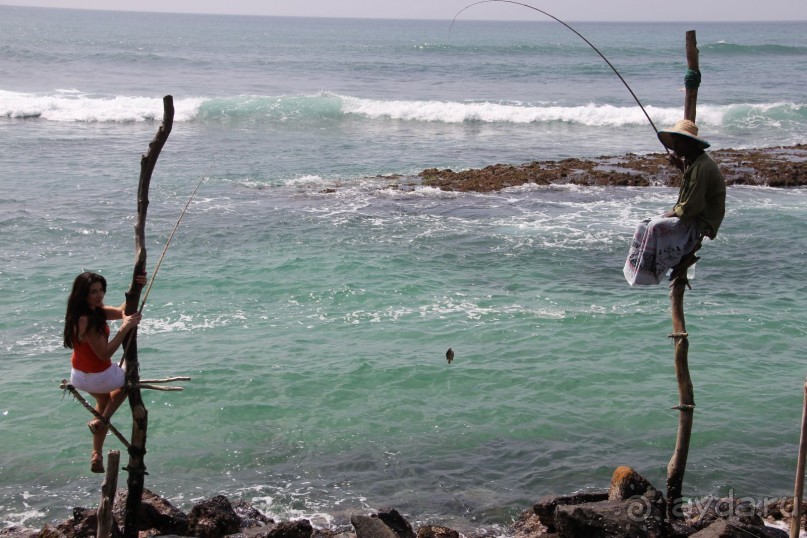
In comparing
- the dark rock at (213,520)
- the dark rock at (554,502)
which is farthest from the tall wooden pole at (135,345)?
the dark rock at (554,502)

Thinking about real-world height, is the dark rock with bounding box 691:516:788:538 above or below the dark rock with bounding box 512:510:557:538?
above

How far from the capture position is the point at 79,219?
56.9 feet

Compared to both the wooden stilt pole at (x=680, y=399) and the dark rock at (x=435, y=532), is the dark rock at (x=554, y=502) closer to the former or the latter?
the wooden stilt pole at (x=680, y=399)

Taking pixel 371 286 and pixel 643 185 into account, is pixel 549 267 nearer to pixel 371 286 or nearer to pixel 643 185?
pixel 371 286

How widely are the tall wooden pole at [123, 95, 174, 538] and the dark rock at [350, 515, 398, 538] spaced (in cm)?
168

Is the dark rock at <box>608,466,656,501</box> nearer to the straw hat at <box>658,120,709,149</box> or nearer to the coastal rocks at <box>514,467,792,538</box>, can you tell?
the coastal rocks at <box>514,467,792,538</box>

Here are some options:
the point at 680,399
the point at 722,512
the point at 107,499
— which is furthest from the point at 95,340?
the point at 722,512

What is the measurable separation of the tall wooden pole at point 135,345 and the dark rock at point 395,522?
6.10 feet

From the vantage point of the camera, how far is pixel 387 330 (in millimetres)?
12211

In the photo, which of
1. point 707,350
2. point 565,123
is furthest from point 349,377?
point 565,123

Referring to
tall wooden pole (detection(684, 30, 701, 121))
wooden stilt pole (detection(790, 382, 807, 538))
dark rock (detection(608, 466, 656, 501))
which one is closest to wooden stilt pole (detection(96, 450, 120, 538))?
dark rock (detection(608, 466, 656, 501))

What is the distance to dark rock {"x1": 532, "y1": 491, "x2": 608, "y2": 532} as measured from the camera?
7344 millimetres

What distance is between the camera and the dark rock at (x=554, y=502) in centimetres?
734

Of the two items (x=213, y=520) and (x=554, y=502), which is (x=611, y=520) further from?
(x=213, y=520)
